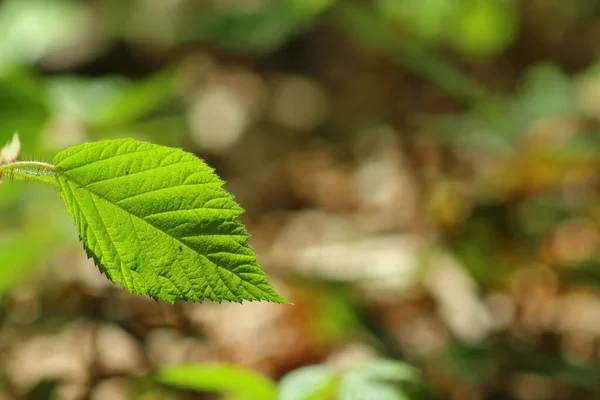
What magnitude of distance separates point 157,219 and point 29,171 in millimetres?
150

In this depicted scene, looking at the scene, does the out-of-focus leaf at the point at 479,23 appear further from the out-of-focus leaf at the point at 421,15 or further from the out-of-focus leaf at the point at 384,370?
the out-of-focus leaf at the point at 384,370

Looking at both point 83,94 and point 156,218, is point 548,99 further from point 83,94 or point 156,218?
point 156,218

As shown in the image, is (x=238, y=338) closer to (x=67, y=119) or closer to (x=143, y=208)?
(x=67, y=119)

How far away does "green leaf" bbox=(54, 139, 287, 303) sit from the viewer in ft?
2.49

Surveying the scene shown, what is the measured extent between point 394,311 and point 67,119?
113cm

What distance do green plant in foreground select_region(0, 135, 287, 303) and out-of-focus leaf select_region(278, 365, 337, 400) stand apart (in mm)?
306

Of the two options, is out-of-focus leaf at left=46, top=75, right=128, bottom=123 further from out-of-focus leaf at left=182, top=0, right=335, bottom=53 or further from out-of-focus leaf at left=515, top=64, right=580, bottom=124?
out-of-focus leaf at left=515, top=64, right=580, bottom=124

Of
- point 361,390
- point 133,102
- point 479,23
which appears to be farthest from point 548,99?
point 361,390

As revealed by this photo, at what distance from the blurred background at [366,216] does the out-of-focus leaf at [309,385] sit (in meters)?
0.27

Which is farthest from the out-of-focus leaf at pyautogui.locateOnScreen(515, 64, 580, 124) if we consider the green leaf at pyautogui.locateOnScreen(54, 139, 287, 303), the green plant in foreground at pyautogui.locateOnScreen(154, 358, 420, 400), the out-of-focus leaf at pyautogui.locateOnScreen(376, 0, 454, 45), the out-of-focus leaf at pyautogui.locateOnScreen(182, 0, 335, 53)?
the green leaf at pyautogui.locateOnScreen(54, 139, 287, 303)

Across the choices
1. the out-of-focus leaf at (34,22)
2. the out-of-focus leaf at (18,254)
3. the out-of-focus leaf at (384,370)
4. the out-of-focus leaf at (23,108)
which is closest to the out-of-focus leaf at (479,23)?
the out-of-focus leaf at (34,22)

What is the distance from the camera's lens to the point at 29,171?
757 mm

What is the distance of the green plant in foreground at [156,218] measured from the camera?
76 cm

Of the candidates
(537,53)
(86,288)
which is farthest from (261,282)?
(537,53)
